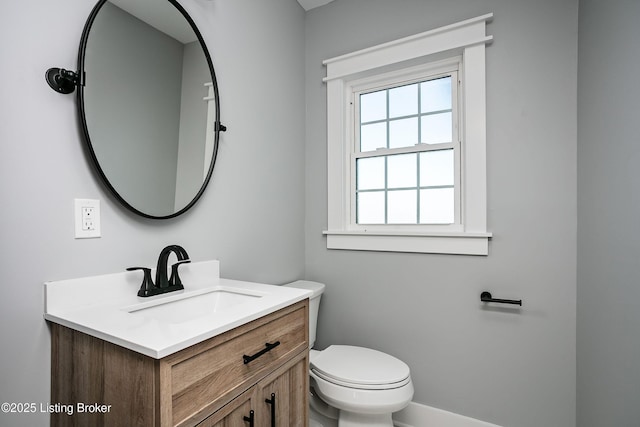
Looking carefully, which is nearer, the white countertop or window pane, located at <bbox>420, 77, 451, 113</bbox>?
the white countertop

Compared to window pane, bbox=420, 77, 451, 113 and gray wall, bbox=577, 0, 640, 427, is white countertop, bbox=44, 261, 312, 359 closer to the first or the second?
gray wall, bbox=577, 0, 640, 427

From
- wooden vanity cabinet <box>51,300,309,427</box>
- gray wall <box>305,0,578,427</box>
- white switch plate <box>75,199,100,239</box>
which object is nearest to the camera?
wooden vanity cabinet <box>51,300,309,427</box>

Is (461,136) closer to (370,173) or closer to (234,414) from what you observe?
(370,173)

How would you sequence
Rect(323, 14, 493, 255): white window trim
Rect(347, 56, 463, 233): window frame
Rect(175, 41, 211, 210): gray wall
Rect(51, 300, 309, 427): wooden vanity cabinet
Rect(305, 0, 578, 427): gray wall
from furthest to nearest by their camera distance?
Rect(347, 56, 463, 233): window frame → Rect(323, 14, 493, 255): white window trim → Rect(305, 0, 578, 427): gray wall → Rect(175, 41, 211, 210): gray wall → Rect(51, 300, 309, 427): wooden vanity cabinet

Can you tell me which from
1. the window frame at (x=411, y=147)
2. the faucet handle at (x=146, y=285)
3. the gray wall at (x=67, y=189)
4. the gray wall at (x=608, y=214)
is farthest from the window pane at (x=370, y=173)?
the faucet handle at (x=146, y=285)

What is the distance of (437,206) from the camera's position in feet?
5.89

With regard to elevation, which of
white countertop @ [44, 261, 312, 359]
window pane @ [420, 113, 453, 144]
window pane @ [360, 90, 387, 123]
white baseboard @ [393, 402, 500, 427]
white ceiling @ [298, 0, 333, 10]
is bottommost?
white baseboard @ [393, 402, 500, 427]

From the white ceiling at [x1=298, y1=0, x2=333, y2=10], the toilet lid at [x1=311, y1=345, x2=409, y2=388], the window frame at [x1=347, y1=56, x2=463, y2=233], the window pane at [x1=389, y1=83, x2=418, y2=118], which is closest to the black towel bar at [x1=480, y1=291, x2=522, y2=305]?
the window frame at [x1=347, y1=56, x2=463, y2=233]

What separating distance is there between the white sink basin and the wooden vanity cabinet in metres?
0.18

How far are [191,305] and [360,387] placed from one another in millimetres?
803

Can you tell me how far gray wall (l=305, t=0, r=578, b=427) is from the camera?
1440mm

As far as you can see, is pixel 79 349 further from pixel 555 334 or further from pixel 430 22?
pixel 430 22

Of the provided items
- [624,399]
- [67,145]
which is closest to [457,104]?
[624,399]

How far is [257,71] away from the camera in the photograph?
5.49 feet
